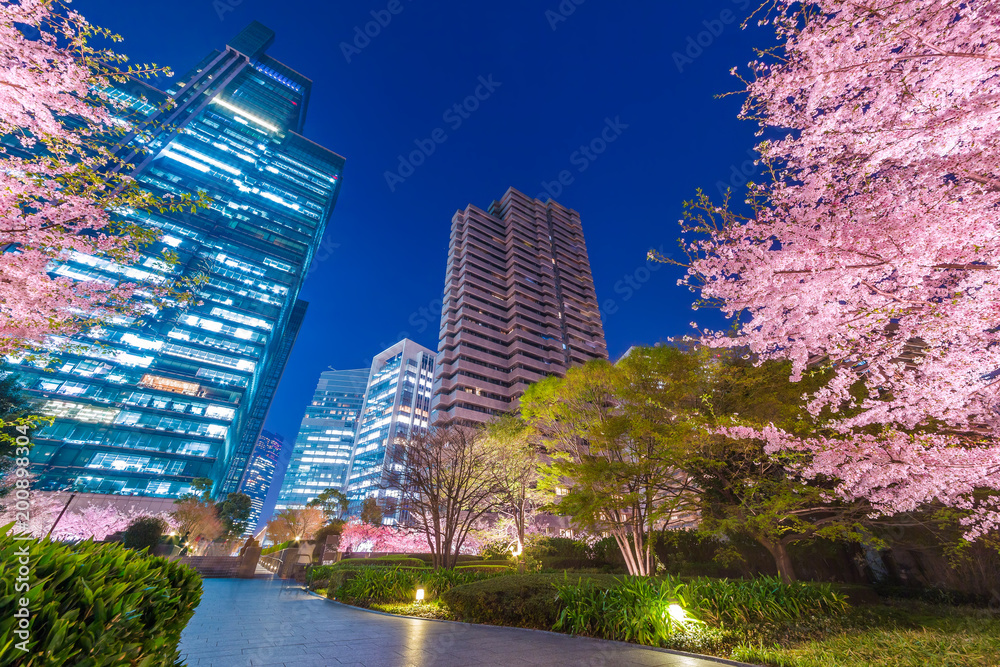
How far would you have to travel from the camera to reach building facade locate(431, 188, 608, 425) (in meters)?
60.3

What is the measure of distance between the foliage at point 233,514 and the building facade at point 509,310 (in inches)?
1095

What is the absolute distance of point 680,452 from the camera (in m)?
11.5

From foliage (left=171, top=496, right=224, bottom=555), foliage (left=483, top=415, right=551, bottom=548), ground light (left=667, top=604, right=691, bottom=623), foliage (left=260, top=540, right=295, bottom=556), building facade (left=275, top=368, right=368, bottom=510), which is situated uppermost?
building facade (left=275, top=368, right=368, bottom=510)

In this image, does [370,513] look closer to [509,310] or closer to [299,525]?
[299,525]

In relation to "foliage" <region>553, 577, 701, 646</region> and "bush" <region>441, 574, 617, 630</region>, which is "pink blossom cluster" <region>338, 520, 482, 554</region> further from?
"foliage" <region>553, 577, 701, 646</region>

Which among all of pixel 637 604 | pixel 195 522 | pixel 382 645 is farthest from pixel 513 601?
pixel 195 522

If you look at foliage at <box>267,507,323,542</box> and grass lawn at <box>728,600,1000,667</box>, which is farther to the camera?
foliage at <box>267,507,323,542</box>

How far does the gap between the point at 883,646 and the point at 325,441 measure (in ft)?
458

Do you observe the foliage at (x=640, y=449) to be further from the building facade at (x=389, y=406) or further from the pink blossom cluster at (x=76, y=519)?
the building facade at (x=389, y=406)

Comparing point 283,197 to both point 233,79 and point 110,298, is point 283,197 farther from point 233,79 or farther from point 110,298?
point 110,298

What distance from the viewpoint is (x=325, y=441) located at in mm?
→ 124375

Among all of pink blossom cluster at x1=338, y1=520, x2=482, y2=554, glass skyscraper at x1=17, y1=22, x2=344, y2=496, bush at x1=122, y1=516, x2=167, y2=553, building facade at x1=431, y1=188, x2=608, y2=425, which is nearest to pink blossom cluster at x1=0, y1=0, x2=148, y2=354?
Result: bush at x1=122, y1=516, x2=167, y2=553

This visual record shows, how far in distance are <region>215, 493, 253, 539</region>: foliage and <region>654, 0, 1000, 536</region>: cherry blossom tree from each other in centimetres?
6013

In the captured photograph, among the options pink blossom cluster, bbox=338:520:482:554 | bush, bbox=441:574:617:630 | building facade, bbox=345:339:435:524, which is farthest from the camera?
building facade, bbox=345:339:435:524
